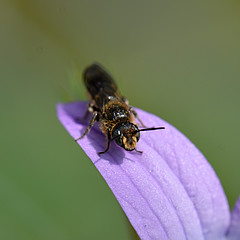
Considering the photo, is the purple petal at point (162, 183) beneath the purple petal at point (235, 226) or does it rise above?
above

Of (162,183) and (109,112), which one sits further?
(109,112)

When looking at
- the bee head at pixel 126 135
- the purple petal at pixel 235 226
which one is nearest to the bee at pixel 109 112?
the bee head at pixel 126 135

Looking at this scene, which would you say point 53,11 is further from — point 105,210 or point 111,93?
point 111,93

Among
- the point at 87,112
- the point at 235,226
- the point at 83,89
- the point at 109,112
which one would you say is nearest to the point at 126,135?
the point at 109,112

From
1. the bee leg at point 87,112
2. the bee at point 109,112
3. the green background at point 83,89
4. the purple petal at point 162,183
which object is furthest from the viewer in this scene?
the green background at point 83,89

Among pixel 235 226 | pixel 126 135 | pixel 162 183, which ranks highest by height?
pixel 126 135

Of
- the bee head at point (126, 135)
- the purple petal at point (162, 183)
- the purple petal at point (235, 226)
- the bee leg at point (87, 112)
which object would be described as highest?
the bee leg at point (87, 112)

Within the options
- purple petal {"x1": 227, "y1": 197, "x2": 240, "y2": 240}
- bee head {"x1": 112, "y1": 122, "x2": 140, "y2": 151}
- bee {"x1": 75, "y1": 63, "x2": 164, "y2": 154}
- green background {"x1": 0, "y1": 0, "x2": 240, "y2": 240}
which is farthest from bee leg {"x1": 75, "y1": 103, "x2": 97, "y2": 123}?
purple petal {"x1": 227, "y1": 197, "x2": 240, "y2": 240}

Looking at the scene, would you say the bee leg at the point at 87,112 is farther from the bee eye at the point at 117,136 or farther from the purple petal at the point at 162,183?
the bee eye at the point at 117,136

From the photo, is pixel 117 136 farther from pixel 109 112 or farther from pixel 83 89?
pixel 83 89
